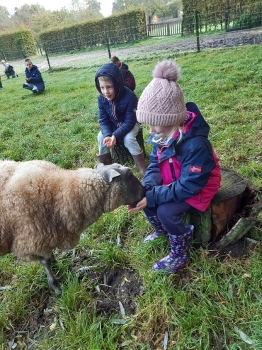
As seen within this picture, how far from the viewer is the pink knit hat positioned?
7.23ft

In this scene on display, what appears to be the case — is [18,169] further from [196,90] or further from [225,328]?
[196,90]

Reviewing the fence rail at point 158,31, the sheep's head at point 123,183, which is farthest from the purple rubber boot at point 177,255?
the fence rail at point 158,31

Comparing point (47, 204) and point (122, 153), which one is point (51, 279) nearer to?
point (47, 204)

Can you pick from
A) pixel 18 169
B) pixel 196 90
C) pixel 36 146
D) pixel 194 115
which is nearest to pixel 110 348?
pixel 18 169

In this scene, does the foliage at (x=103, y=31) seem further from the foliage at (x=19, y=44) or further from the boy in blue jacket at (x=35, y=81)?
the boy in blue jacket at (x=35, y=81)

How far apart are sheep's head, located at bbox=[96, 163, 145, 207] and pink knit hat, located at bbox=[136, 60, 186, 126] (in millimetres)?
528

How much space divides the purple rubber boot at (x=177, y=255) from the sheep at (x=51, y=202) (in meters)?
0.53

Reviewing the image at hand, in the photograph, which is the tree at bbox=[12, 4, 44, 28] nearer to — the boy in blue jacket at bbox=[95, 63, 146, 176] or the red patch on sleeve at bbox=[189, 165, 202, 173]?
the boy in blue jacket at bbox=[95, 63, 146, 176]

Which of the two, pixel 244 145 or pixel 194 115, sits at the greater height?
pixel 194 115

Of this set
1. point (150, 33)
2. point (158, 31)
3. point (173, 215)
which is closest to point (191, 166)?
point (173, 215)

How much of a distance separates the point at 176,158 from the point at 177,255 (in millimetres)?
923

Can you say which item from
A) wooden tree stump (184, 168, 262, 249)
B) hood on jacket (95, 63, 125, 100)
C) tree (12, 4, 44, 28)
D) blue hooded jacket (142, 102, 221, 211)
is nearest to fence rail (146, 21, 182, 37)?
hood on jacket (95, 63, 125, 100)

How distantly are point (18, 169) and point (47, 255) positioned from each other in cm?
85

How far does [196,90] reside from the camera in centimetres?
721
